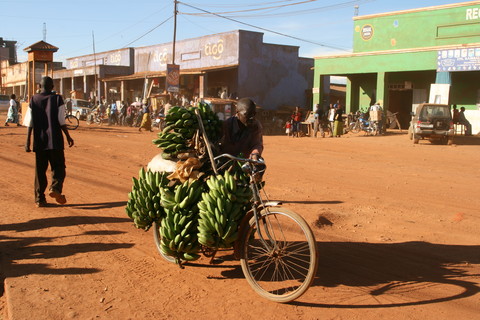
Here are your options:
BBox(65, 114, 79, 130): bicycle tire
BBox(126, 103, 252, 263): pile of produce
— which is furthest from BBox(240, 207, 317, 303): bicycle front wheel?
BBox(65, 114, 79, 130): bicycle tire

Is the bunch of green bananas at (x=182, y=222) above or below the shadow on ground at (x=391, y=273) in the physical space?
above

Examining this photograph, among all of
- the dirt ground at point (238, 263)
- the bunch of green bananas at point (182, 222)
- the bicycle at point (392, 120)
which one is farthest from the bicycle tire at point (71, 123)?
the bunch of green bananas at point (182, 222)

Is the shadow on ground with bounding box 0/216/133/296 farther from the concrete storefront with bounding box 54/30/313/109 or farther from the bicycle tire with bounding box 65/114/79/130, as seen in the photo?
the concrete storefront with bounding box 54/30/313/109

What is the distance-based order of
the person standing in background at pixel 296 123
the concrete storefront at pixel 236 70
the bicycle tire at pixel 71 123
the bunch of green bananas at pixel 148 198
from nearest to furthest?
1. the bunch of green bananas at pixel 148 198
2. the person standing in background at pixel 296 123
3. the bicycle tire at pixel 71 123
4. the concrete storefront at pixel 236 70

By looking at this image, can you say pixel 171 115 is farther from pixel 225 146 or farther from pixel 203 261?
pixel 203 261

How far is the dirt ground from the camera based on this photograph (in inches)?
158

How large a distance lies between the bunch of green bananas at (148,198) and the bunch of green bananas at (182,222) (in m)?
0.28

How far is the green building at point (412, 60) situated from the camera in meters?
23.3

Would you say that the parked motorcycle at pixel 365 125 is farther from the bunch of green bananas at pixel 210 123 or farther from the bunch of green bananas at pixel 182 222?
the bunch of green bananas at pixel 182 222

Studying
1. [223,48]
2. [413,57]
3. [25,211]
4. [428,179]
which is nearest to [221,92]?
[223,48]

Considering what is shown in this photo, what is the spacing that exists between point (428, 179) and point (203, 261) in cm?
726

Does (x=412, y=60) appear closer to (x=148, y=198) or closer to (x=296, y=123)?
(x=296, y=123)

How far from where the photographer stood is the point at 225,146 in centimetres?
502

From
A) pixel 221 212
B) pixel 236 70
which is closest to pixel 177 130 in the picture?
pixel 221 212
